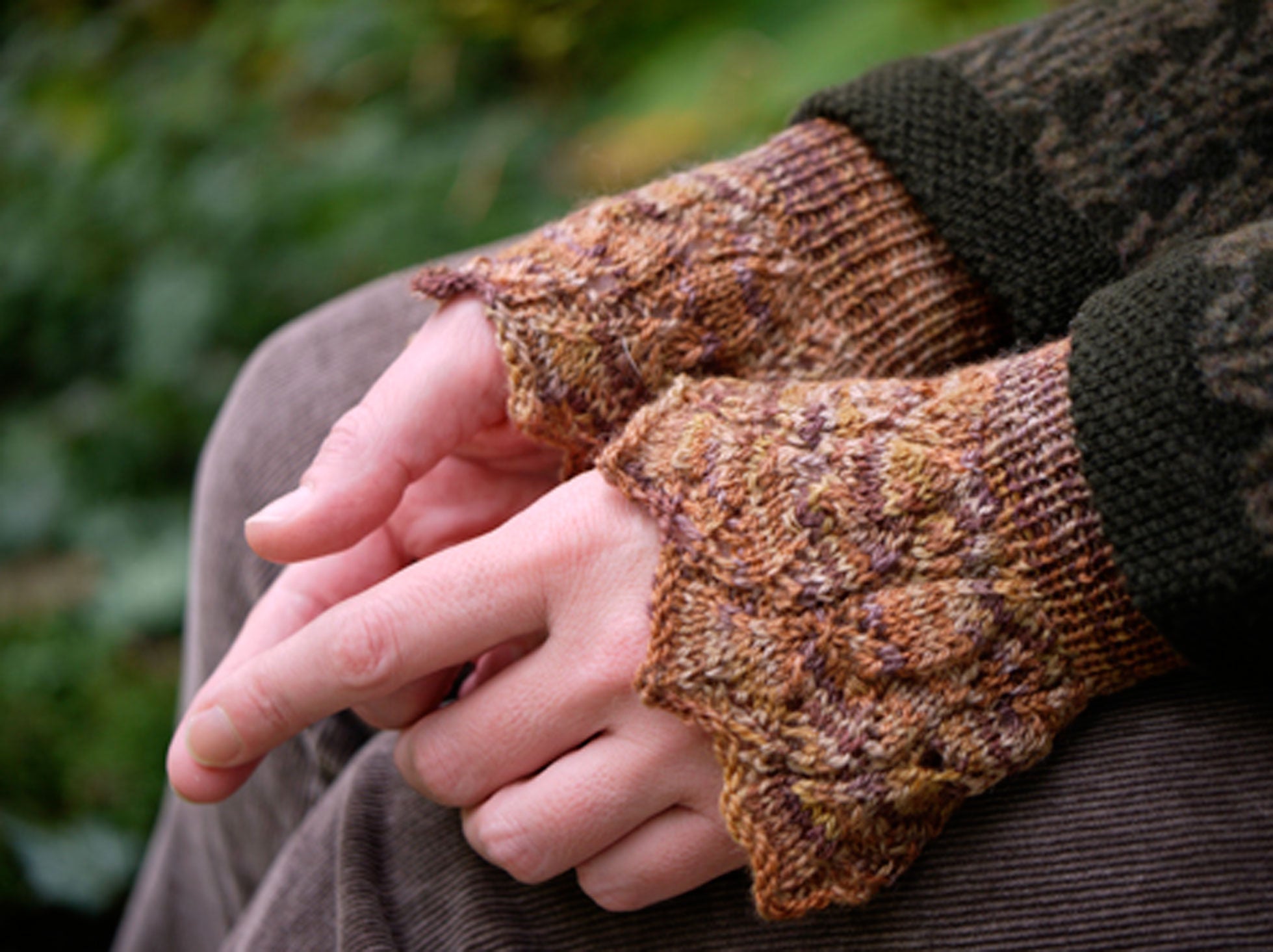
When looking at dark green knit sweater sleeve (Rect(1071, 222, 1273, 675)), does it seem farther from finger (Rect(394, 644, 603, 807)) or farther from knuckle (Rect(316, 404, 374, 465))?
knuckle (Rect(316, 404, 374, 465))

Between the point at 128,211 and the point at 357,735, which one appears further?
the point at 128,211

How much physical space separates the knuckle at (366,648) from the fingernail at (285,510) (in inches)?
3.4

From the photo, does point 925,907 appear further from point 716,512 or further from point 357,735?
point 357,735

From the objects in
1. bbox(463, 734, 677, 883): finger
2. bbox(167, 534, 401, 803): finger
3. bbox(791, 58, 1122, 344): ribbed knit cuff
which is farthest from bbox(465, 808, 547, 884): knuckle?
bbox(791, 58, 1122, 344): ribbed knit cuff

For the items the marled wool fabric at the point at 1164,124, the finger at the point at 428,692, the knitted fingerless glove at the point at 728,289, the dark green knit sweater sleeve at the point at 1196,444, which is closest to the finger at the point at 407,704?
the finger at the point at 428,692

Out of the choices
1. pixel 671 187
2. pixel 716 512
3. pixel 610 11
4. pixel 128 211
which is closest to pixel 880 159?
pixel 671 187

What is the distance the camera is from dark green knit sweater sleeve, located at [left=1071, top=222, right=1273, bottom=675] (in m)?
0.59

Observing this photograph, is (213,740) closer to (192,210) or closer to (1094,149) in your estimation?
(1094,149)

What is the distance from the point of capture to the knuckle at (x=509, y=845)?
70 centimetres

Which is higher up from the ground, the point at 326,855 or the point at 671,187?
the point at 671,187

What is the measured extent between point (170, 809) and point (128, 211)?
56.4 inches

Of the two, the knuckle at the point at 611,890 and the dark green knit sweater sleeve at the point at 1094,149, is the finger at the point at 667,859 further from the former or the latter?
the dark green knit sweater sleeve at the point at 1094,149

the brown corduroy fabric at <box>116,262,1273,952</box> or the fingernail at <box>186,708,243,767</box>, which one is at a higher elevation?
the fingernail at <box>186,708,243,767</box>

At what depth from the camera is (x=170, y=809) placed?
130cm
